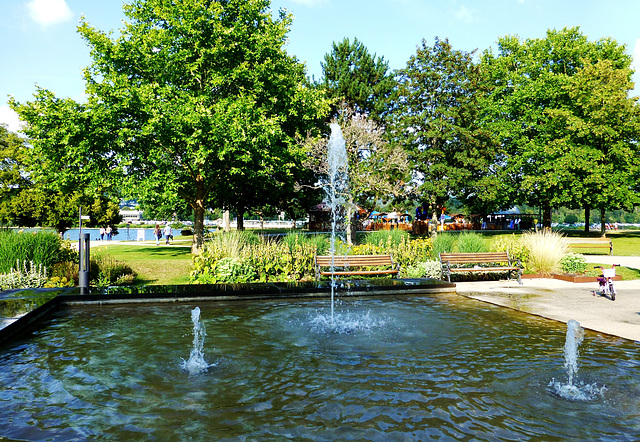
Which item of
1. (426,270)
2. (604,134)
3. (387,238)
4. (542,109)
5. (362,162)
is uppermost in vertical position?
(542,109)

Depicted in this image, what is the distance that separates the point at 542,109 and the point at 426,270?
3397 centimetres

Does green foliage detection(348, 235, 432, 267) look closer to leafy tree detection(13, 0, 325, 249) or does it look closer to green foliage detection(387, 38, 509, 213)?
leafy tree detection(13, 0, 325, 249)

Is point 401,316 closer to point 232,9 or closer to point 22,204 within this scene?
point 232,9

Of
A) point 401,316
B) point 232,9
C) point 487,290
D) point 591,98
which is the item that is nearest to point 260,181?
point 232,9

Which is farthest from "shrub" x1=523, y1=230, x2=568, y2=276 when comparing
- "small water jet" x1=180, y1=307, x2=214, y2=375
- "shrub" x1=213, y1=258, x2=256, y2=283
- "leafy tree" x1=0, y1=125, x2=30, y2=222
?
"leafy tree" x1=0, y1=125, x2=30, y2=222

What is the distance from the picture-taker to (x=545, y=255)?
1365 cm

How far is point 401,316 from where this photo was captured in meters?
7.93

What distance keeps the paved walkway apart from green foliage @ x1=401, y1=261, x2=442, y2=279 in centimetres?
92

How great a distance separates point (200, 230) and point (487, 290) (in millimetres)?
16808

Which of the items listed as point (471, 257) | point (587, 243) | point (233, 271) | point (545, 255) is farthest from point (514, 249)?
point (233, 271)

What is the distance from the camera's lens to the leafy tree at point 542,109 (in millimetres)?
35156

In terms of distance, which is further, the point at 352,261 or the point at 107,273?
the point at 107,273

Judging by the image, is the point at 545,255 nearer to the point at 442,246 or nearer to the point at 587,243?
the point at 442,246

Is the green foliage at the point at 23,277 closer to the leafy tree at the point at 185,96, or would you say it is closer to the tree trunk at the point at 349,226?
the leafy tree at the point at 185,96
